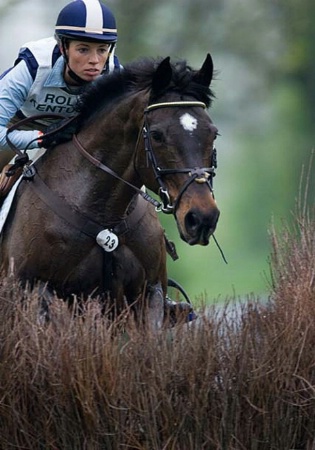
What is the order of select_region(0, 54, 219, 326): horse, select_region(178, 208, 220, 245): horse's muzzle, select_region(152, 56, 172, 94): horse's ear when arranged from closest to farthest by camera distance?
select_region(178, 208, 220, 245): horse's muzzle
select_region(152, 56, 172, 94): horse's ear
select_region(0, 54, 219, 326): horse

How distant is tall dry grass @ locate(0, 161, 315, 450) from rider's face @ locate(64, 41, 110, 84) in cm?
180

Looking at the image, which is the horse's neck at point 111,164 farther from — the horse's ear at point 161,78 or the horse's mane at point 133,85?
the horse's ear at point 161,78

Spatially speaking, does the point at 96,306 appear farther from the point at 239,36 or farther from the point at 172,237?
the point at 239,36

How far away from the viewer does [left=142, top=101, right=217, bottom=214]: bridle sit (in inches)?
283

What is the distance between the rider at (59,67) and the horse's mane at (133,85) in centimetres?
16

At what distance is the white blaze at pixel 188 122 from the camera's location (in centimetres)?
729

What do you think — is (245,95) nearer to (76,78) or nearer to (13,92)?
(76,78)

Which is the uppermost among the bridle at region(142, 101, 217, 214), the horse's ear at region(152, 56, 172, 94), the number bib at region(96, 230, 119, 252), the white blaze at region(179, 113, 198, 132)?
the horse's ear at region(152, 56, 172, 94)

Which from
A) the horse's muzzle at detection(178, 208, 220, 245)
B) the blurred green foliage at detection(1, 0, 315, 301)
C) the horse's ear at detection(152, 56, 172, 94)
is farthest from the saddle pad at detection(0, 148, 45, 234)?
the blurred green foliage at detection(1, 0, 315, 301)

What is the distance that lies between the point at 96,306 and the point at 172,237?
1139 centimetres

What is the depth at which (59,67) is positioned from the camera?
322 inches

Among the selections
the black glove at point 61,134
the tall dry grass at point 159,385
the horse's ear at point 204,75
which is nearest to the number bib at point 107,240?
the black glove at point 61,134

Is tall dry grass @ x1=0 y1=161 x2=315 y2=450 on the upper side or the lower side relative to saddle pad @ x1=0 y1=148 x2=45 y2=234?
lower

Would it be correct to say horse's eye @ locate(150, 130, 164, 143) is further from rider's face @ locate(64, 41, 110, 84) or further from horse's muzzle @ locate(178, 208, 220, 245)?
rider's face @ locate(64, 41, 110, 84)
